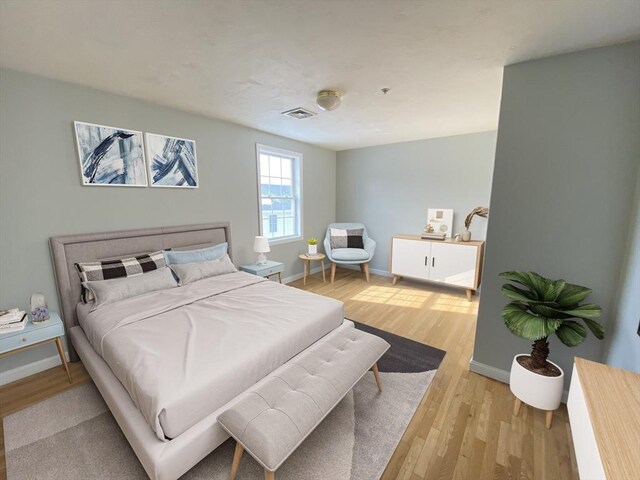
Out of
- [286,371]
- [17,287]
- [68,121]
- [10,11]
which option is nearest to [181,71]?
[10,11]

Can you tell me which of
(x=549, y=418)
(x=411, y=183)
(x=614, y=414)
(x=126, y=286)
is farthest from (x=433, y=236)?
(x=126, y=286)

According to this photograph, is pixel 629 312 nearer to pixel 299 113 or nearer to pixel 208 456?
pixel 208 456

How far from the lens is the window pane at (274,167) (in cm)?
412

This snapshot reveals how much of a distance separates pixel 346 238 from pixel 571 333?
11.3 feet

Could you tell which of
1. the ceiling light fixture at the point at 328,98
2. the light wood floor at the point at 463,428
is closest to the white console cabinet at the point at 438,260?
the light wood floor at the point at 463,428

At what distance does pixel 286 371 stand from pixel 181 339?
0.70m

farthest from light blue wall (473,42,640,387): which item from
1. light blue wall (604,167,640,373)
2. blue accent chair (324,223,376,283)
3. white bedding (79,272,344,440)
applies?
blue accent chair (324,223,376,283)

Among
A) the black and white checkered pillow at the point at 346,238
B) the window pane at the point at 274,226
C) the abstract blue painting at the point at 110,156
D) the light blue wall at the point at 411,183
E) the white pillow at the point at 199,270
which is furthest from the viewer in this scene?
the black and white checkered pillow at the point at 346,238

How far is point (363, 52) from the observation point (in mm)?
1716

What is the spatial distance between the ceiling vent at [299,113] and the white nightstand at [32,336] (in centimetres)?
274

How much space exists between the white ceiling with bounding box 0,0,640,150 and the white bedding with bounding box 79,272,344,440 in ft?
5.84

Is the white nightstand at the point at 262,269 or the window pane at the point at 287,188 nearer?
the white nightstand at the point at 262,269

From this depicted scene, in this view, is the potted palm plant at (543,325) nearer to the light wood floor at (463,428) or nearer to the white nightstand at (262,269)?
the light wood floor at (463,428)

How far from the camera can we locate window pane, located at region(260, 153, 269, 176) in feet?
13.0
